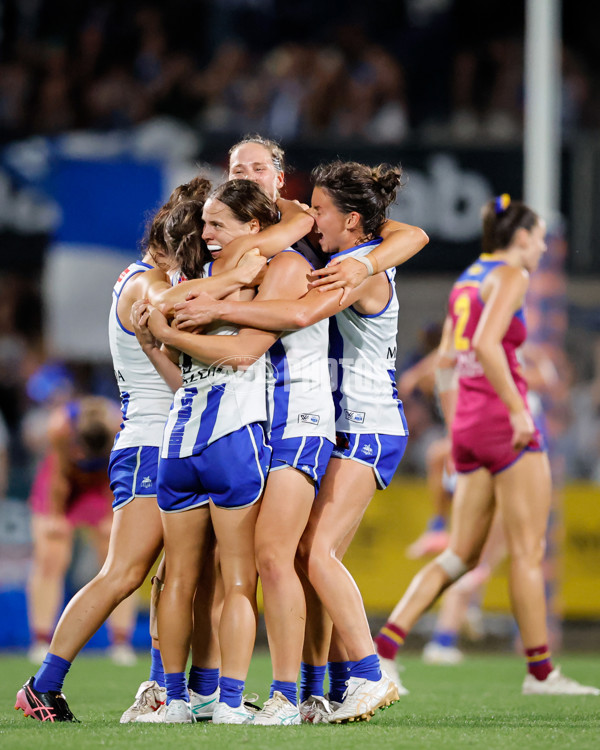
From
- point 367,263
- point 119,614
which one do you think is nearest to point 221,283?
point 367,263

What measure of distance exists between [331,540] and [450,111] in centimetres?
1046

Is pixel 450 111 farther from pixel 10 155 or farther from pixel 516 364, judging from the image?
pixel 516 364

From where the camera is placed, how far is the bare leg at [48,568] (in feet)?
29.9

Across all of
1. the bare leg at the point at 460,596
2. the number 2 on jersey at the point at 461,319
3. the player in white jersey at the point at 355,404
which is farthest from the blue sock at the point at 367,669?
the bare leg at the point at 460,596

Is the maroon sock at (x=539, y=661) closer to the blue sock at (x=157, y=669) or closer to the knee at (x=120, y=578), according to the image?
the blue sock at (x=157, y=669)

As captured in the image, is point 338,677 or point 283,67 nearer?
point 338,677

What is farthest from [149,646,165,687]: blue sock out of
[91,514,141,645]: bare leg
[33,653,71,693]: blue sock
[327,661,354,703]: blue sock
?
[91,514,141,645]: bare leg

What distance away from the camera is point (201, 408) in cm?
454

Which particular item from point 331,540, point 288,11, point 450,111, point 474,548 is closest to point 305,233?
point 331,540

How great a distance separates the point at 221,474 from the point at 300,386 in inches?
19.2

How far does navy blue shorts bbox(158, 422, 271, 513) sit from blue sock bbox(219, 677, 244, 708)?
0.65 metres

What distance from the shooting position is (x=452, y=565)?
6.37 meters

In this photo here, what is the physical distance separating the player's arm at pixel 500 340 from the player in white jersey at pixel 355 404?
1143 mm

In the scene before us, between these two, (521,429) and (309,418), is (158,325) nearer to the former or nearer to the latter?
(309,418)
